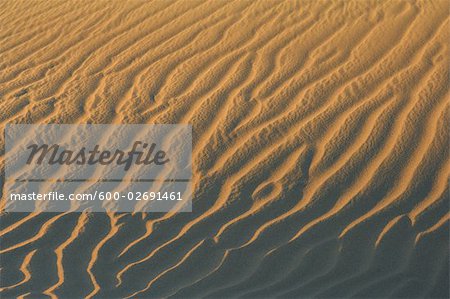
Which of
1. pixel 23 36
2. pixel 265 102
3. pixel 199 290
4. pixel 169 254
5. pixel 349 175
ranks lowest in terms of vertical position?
pixel 199 290

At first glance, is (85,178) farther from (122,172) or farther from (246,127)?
(246,127)

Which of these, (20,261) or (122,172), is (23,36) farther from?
(20,261)

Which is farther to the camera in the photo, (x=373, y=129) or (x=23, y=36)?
(x=23, y=36)

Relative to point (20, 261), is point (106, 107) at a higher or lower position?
higher

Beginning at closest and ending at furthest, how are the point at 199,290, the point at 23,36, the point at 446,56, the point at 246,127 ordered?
the point at 199,290, the point at 246,127, the point at 446,56, the point at 23,36

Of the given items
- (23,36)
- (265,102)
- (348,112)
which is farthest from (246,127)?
(23,36)

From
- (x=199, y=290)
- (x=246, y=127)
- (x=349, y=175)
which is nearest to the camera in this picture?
(x=199, y=290)

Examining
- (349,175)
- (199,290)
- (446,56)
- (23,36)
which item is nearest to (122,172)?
(199,290)
